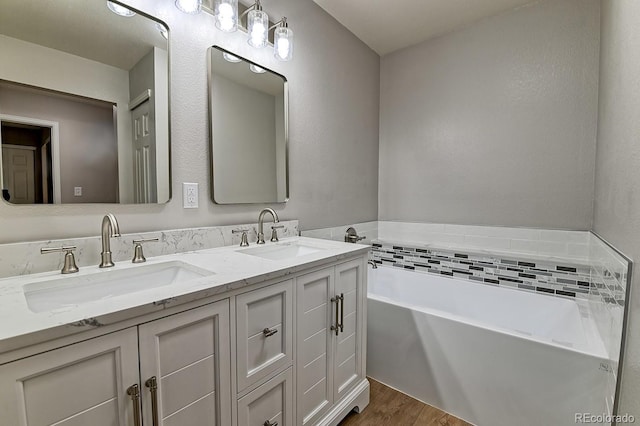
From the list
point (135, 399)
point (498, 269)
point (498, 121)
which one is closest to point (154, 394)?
point (135, 399)

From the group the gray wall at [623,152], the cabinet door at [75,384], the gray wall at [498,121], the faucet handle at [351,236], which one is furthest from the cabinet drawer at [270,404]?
the gray wall at [498,121]

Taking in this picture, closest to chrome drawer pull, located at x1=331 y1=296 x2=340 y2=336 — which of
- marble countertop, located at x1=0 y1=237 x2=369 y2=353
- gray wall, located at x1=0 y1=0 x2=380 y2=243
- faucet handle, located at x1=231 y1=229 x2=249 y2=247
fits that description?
marble countertop, located at x1=0 y1=237 x2=369 y2=353

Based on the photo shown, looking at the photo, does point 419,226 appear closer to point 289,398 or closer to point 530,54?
point 530,54

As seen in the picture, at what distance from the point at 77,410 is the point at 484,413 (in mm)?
1747

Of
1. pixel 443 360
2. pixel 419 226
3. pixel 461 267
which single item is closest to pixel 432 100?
pixel 419 226

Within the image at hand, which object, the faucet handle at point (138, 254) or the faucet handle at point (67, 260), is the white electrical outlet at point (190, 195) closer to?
the faucet handle at point (138, 254)

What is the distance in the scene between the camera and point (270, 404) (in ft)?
3.42

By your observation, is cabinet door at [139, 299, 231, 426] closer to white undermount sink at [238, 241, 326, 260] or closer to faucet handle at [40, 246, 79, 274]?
faucet handle at [40, 246, 79, 274]

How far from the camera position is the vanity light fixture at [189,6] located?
1210mm

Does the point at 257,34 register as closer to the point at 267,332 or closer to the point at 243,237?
the point at 243,237

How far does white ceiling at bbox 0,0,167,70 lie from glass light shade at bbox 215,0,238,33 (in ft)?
0.95

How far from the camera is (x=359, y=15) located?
212 centimetres

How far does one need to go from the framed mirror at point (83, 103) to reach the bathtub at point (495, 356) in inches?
61.6

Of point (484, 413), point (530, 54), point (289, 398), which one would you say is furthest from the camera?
point (530, 54)
